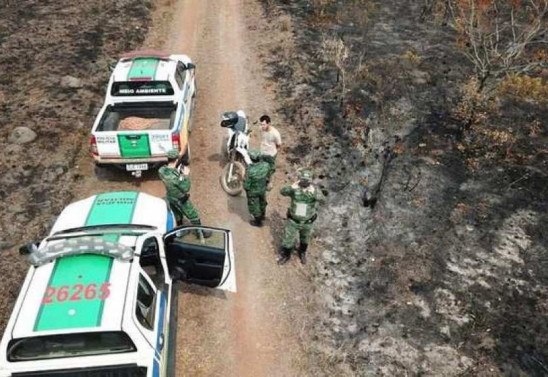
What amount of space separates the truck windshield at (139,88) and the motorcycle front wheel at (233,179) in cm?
250

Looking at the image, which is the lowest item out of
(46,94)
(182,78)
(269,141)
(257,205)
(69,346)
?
(46,94)

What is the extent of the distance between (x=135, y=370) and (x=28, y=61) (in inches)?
544

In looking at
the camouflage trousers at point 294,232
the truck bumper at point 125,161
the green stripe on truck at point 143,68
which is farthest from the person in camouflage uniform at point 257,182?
the green stripe on truck at point 143,68

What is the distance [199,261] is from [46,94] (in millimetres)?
9583

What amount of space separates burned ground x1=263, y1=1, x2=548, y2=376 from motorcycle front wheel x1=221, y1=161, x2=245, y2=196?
200 cm

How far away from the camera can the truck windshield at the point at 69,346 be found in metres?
6.29

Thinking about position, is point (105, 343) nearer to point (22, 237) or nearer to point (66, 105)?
point (22, 237)

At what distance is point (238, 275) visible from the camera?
32.4 ft

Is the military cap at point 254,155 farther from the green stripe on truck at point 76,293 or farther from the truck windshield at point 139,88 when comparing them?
the green stripe on truck at point 76,293

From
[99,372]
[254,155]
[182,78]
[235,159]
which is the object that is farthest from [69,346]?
[182,78]

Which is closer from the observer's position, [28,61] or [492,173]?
[492,173]

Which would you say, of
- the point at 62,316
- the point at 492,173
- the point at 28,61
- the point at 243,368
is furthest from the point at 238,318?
the point at 28,61

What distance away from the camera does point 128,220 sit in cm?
829

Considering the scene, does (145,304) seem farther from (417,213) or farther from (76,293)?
(417,213)
